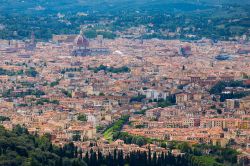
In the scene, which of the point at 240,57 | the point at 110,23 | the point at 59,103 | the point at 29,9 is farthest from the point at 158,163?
the point at 29,9

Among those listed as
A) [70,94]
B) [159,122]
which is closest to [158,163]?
[159,122]

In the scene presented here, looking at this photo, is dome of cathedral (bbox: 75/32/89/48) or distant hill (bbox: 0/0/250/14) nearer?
dome of cathedral (bbox: 75/32/89/48)

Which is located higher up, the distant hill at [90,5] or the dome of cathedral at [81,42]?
the dome of cathedral at [81,42]

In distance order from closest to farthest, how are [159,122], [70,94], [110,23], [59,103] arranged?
[159,122]
[59,103]
[70,94]
[110,23]

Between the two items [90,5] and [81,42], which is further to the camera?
[90,5]

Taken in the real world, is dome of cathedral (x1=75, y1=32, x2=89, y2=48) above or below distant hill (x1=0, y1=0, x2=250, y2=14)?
above

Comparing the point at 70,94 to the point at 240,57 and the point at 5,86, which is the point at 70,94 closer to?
the point at 5,86

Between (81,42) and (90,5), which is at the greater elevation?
(81,42)

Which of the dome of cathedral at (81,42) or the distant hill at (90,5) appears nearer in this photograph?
the dome of cathedral at (81,42)

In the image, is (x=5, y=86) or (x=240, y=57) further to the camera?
(x=240, y=57)

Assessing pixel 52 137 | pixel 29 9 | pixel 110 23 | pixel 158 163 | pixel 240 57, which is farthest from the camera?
pixel 29 9
